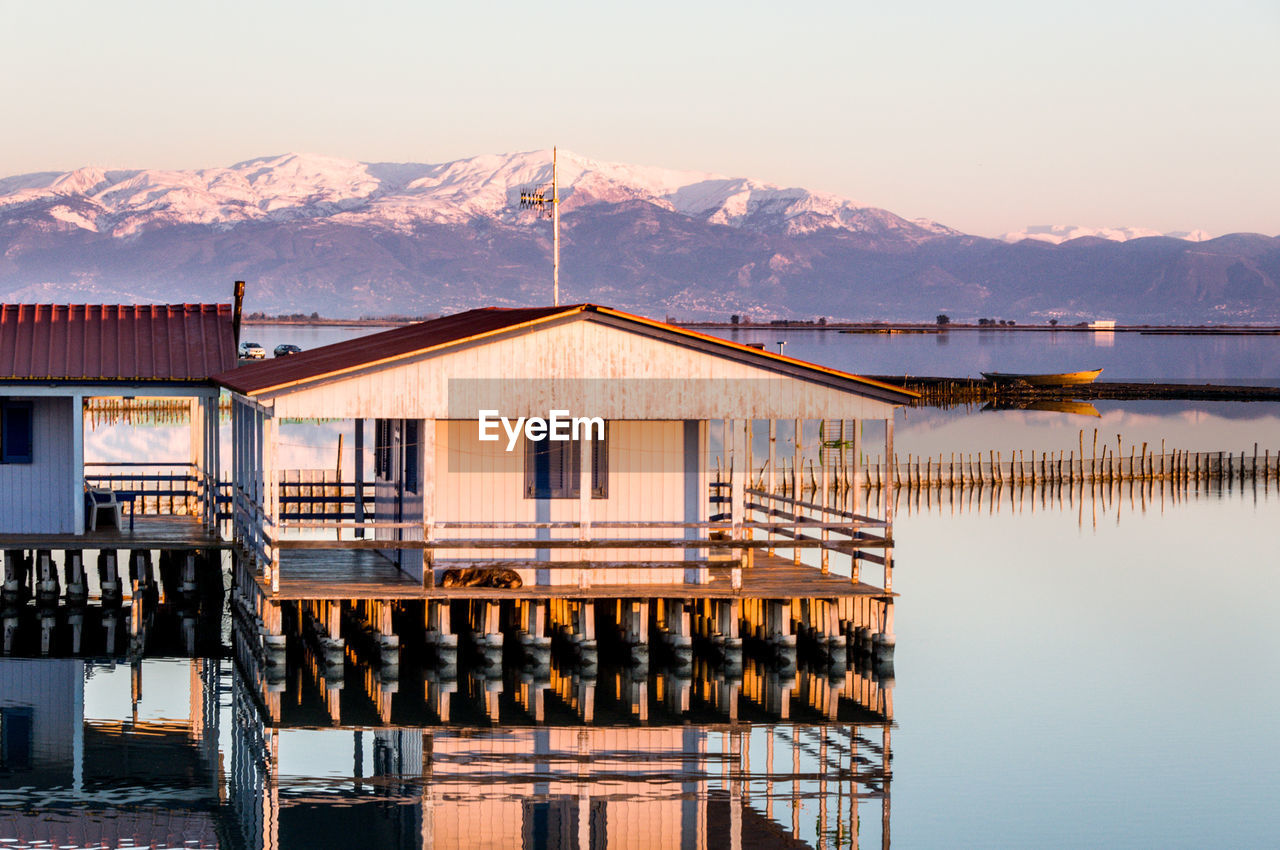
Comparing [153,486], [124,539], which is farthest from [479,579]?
[153,486]

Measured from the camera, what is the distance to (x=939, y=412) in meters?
123

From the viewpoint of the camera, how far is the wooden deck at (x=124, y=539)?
31.9 metres

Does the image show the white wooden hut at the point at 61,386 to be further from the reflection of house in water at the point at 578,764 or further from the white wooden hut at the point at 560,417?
the reflection of house in water at the point at 578,764

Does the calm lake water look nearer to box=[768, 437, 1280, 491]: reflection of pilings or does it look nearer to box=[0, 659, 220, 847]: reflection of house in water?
box=[0, 659, 220, 847]: reflection of house in water

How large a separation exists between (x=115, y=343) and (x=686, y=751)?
1535cm

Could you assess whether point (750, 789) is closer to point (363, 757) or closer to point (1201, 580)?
point (363, 757)

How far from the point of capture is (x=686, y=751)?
82.1 feet

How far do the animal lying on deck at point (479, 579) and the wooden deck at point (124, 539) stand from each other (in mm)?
6574

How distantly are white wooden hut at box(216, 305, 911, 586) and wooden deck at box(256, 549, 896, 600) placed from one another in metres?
0.38

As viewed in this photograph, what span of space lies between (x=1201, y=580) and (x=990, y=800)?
2330cm

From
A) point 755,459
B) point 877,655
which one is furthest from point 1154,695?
point 755,459

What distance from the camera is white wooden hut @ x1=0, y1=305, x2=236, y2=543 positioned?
3256cm

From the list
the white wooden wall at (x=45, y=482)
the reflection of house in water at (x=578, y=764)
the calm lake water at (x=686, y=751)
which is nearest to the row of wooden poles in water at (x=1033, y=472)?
the calm lake water at (x=686, y=751)

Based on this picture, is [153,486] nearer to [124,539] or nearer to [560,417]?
[124,539]
